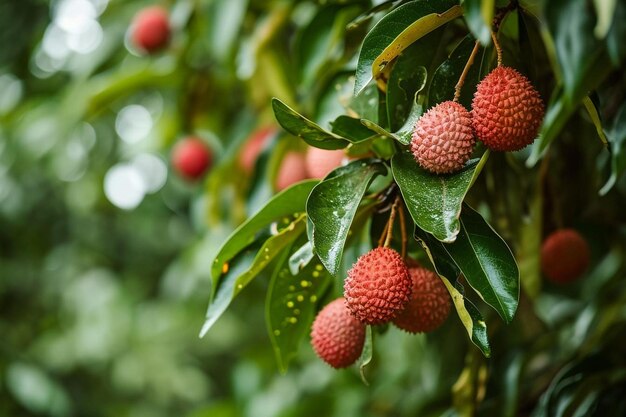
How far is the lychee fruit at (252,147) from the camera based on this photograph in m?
1.40

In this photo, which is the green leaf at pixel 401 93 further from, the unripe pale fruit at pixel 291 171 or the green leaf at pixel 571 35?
the unripe pale fruit at pixel 291 171

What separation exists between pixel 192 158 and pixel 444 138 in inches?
43.4

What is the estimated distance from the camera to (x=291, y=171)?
1272mm

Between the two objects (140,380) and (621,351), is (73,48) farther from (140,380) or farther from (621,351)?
(621,351)

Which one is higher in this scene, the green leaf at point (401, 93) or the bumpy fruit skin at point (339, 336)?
the green leaf at point (401, 93)

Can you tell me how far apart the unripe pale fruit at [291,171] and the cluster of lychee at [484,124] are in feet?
2.01

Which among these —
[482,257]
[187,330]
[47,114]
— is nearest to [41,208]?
[187,330]

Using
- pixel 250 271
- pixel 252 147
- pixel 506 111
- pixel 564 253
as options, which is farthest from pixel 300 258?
pixel 252 147

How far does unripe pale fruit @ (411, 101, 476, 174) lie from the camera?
64 centimetres

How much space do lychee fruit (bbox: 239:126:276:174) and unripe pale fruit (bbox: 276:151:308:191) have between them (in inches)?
3.2

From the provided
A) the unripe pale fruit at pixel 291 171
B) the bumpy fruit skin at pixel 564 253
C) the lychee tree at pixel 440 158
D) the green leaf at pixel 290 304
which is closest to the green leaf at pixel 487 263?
the lychee tree at pixel 440 158

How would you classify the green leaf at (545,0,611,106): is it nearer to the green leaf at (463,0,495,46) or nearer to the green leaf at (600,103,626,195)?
the green leaf at (463,0,495,46)

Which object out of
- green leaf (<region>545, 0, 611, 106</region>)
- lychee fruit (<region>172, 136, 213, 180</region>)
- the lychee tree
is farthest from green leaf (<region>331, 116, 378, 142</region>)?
lychee fruit (<region>172, 136, 213, 180</region>)

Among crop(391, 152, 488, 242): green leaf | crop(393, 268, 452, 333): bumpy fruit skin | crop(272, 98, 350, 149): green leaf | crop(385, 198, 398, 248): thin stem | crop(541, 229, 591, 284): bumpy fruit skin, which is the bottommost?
crop(541, 229, 591, 284): bumpy fruit skin
